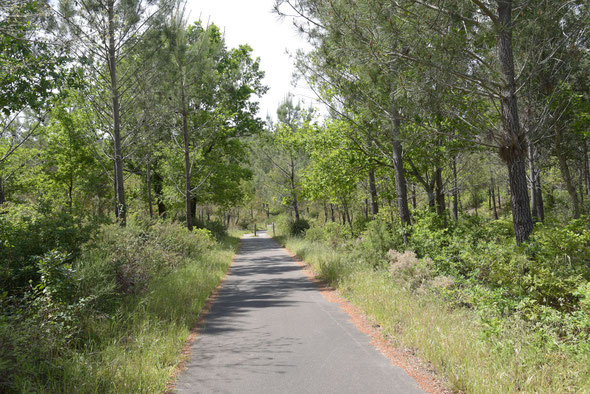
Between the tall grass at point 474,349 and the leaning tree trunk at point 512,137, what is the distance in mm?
2258

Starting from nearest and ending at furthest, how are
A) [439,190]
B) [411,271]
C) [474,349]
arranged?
1. [474,349]
2. [411,271]
3. [439,190]

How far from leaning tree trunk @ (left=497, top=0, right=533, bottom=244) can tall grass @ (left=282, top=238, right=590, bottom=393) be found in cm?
226

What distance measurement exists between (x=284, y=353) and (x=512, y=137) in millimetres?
5672

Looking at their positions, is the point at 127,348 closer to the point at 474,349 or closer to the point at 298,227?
the point at 474,349

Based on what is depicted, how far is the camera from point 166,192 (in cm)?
2709

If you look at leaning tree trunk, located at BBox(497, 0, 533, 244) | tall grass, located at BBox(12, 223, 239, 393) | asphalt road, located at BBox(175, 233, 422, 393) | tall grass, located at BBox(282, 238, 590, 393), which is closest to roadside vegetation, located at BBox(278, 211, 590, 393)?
tall grass, located at BBox(282, 238, 590, 393)

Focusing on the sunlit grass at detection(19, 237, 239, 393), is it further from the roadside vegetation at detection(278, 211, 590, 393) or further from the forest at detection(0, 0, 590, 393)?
the roadside vegetation at detection(278, 211, 590, 393)

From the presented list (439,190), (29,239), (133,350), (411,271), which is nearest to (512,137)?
(411,271)

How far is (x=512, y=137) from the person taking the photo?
684cm

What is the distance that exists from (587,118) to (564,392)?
15.6m

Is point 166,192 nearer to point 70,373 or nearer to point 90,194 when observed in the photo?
point 90,194

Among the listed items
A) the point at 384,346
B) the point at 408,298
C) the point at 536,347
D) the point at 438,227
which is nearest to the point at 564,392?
the point at 536,347

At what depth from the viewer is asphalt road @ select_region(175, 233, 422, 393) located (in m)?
4.56

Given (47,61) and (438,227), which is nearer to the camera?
(47,61)
